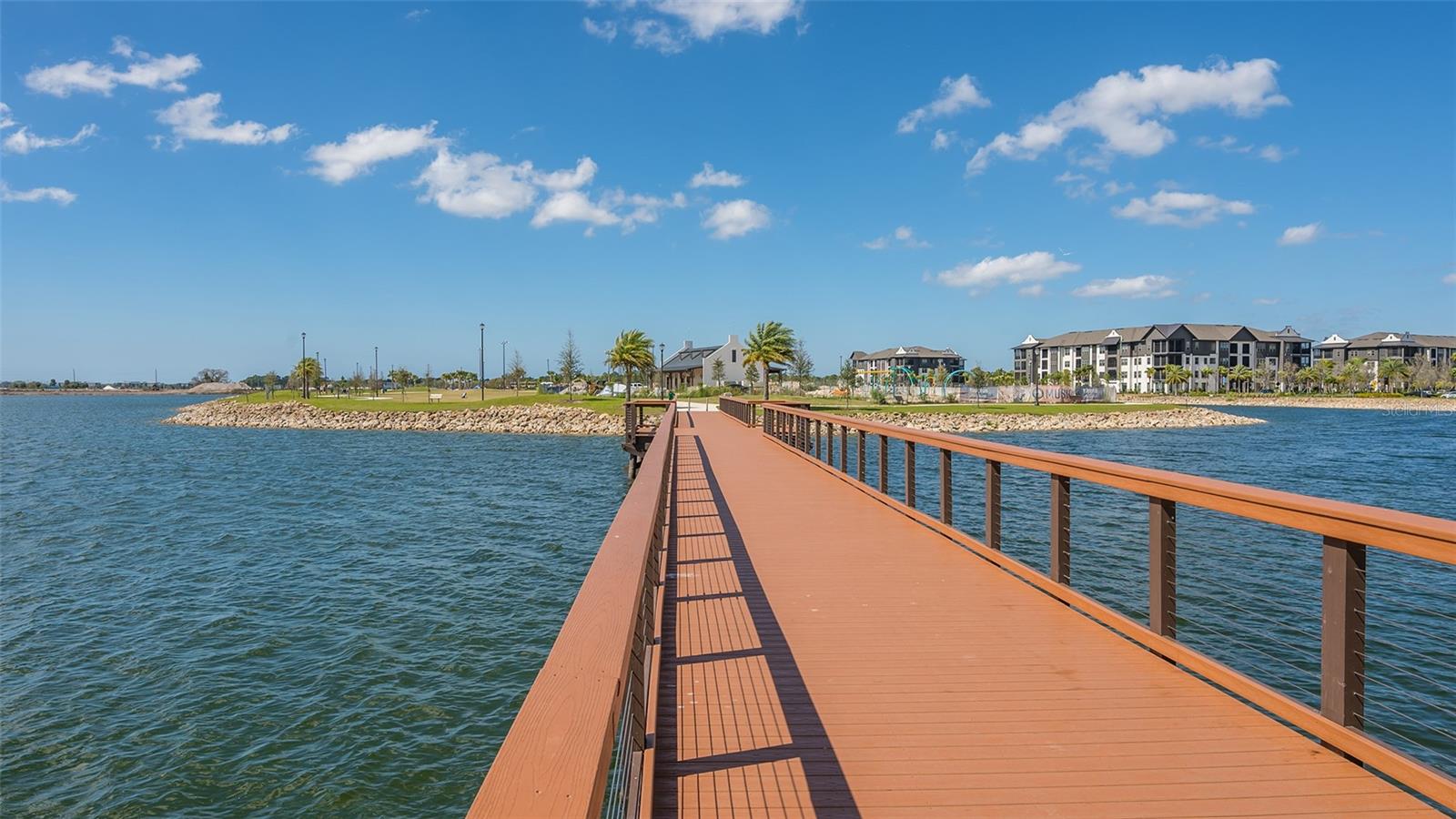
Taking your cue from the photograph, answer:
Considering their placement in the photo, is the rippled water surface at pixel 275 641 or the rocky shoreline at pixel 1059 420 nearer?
the rippled water surface at pixel 275 641

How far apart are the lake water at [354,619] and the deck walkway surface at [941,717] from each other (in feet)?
2.35

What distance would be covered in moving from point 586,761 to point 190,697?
882 cm

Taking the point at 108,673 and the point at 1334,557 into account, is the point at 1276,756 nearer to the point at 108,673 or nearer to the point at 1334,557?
the point at 1334,557

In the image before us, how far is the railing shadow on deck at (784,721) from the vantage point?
2809mm

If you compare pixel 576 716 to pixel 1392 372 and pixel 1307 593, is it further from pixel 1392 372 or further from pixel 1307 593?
pixel 1392 372

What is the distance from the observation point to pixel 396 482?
23688 mm

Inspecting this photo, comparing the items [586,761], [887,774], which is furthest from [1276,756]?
[586,761]

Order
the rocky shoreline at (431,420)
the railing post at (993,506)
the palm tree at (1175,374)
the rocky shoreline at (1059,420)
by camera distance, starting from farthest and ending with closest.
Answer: the palm tree at (1175,374) < the rocky shoreline at (1059,420) < the rocky shoreline at (431,420) < the railing post at (993,506)

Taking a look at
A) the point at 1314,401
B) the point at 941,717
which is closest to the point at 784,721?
the point at 941,717

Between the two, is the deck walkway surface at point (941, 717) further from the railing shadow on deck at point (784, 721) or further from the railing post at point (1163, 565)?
the railing post at point (1163, 565)

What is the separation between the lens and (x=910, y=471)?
8555 mm

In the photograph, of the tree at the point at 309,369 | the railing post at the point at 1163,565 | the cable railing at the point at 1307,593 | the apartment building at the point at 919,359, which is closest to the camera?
the cable railing at the point at 1307,593

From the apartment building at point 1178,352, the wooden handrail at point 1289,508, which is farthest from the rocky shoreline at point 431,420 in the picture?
the apartment building at point 1178,352

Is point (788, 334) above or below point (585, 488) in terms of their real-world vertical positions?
above
